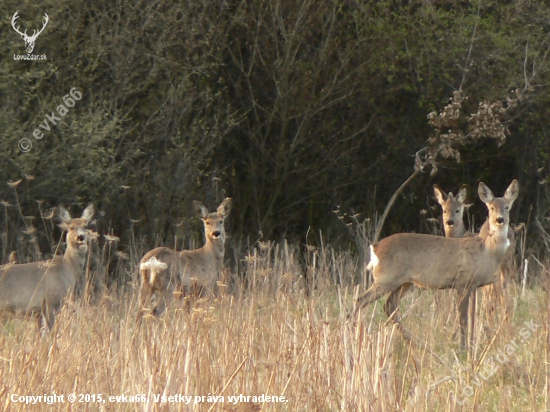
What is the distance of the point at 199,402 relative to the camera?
3.91 meters

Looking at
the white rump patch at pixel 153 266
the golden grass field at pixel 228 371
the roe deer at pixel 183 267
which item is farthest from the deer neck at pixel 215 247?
the golden grass field at pixel 228 371

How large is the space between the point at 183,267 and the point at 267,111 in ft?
15.1

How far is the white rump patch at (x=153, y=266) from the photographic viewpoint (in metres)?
7.71

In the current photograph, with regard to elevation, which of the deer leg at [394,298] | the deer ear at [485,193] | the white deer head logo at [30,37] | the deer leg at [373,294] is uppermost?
the white deer head logo at [30,37]

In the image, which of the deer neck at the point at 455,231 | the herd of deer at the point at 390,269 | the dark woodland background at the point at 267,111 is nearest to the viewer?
the herd of deer at the point at 390,269

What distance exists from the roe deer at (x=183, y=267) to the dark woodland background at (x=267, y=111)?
0.98 metres

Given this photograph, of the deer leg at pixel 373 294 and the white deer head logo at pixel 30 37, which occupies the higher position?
the white deer head logo at pixel 30 37

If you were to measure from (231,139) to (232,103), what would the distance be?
0.47 meters

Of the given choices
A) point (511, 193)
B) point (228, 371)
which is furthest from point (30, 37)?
point (228, 371)

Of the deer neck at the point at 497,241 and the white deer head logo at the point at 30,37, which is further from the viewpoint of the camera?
the white deer head logo at the point at 30,37

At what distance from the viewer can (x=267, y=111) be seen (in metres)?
12.3

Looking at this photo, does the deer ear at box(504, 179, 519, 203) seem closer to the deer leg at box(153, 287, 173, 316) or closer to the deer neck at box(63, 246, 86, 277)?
the deer leg at box(153, 287, 173, 316)

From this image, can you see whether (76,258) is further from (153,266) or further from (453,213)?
(453,213)

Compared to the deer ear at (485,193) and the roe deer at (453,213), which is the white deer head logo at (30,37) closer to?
the roe deer at (453,213)
